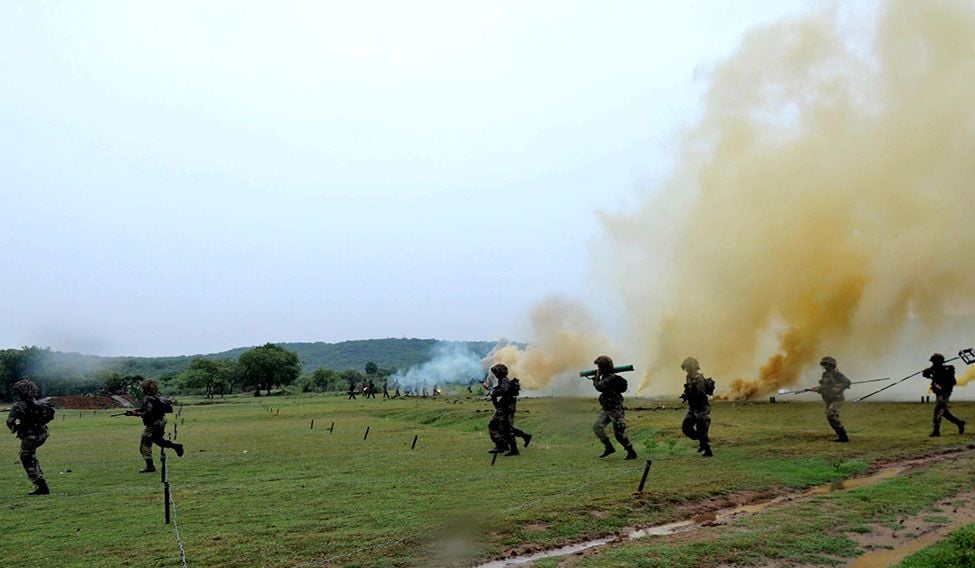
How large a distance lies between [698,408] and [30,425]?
61.3ft

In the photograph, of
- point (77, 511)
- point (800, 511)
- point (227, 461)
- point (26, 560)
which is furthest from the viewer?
point (227, 461)

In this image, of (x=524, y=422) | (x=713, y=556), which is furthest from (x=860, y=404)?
(x=713, y=556)

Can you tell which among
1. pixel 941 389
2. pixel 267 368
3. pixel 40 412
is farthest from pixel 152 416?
pixel 267 368

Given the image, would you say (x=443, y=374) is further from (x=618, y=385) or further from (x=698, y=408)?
(x=698, y=408)

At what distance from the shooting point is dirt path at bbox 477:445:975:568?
1045 centimetres

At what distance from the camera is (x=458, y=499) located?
14.6 meters

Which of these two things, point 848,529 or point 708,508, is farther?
point 708,508

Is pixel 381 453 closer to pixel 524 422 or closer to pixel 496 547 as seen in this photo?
pixel 524 422

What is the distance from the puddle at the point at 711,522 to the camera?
10.4m

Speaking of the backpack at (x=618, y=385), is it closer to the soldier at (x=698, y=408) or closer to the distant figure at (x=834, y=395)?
the soldier at (x=698, y=408)

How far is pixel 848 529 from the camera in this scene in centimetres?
1165

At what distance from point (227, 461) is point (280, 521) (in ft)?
39.8

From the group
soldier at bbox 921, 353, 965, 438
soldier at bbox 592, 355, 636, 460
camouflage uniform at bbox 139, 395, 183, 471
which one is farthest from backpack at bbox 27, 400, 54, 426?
soldier at bbox 921, 353, 965, 438

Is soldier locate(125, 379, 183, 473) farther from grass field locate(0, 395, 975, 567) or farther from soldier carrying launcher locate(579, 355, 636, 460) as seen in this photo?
soldier carrying launcher locate(579, 355, 636, 460)
